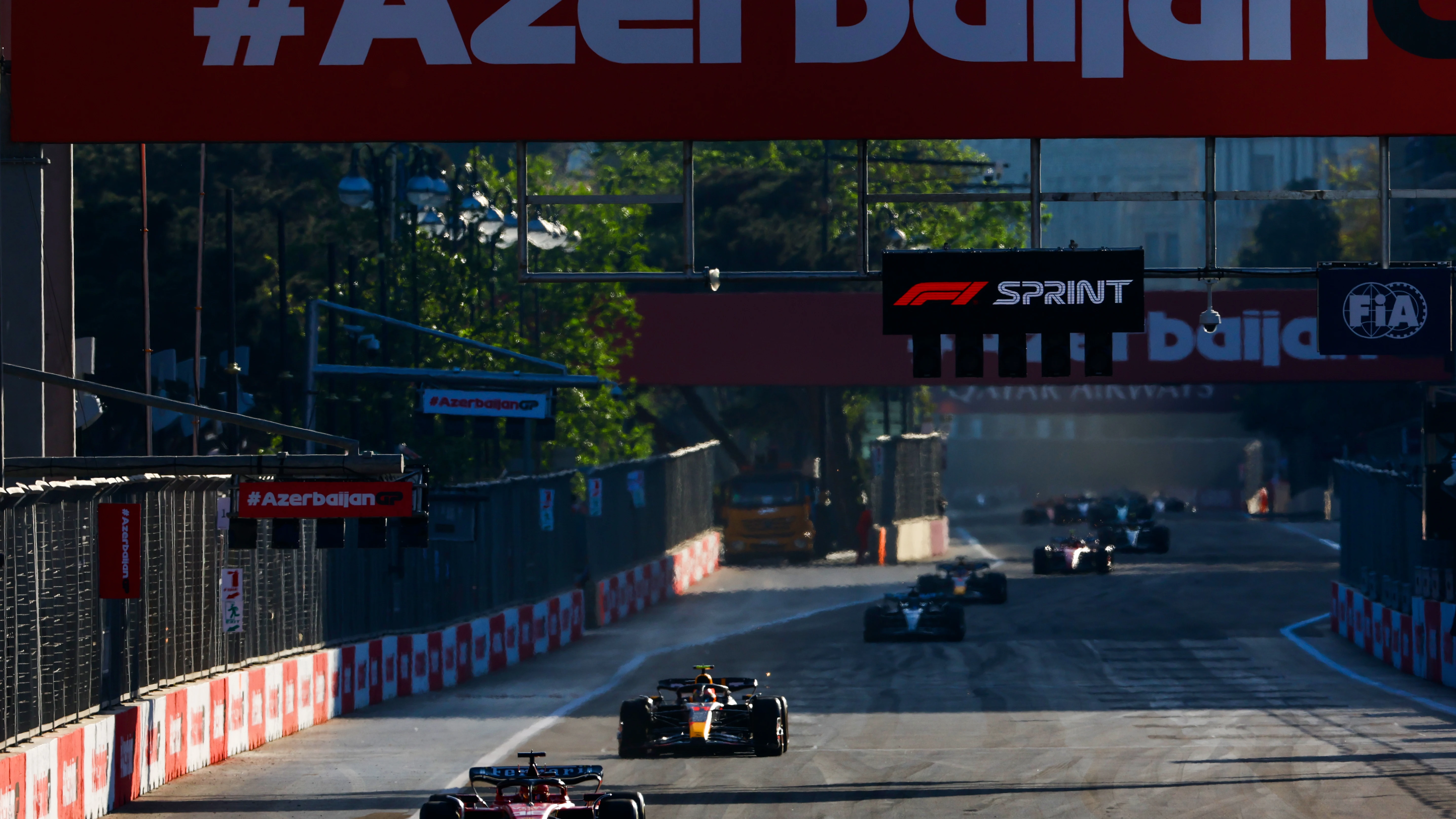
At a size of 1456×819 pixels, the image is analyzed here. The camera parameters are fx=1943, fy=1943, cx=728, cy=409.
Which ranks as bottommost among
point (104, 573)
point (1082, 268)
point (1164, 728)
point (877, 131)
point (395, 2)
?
point (1164, 728)

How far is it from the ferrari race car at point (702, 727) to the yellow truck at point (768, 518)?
125ft

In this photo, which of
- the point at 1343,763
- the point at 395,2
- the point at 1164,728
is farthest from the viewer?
the point at 1164,728

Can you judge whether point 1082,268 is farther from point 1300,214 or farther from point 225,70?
point 1300,214

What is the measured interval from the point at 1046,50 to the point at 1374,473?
747 inches

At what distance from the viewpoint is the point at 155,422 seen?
36.0m

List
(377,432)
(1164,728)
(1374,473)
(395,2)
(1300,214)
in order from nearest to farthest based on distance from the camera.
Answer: (395,2), (1164,728), (1374,473), (377,432), (1300,214)

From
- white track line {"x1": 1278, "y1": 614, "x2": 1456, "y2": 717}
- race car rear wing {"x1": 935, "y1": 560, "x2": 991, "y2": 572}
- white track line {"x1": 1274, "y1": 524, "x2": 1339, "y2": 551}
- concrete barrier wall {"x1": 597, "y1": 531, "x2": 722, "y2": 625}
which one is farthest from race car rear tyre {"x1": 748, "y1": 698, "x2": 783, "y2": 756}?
white track line {"x1": 1274, "y1": 524, "x2": 1339, "y2": 551}

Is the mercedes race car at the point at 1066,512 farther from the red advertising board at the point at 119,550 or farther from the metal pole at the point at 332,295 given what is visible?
the red advertising board at the point at 119,550

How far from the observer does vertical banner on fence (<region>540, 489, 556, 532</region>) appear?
35625 mm

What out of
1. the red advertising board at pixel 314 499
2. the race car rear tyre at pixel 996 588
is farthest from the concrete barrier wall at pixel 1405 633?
the red advertising board at pixel 314 499

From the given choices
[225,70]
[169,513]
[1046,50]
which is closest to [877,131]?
[1046,50]

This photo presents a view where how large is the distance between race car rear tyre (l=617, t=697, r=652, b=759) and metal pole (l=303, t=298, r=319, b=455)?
33.6 ft

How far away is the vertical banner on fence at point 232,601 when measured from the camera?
64.3 ft

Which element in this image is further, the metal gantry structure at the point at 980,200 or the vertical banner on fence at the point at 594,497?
the vertical banner on fence at the point at 594,497
